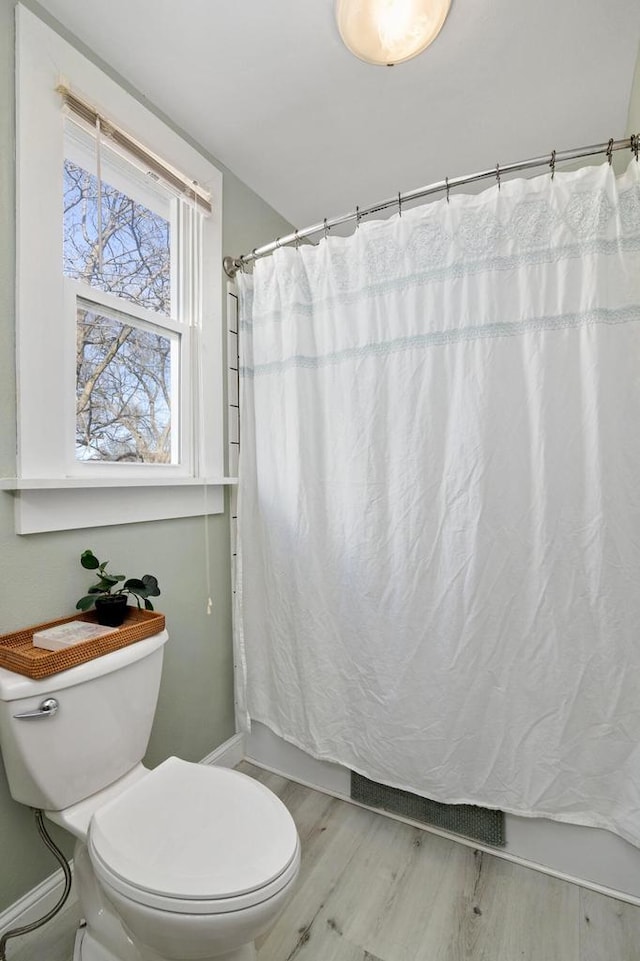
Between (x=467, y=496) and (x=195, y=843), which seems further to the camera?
(x=467, y=496)

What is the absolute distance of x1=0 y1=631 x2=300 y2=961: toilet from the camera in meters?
0.80

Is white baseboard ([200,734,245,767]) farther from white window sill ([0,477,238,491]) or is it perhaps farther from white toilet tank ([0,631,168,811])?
white window sill ([0,477,238,491])

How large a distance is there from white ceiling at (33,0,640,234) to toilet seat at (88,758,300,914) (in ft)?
6.43

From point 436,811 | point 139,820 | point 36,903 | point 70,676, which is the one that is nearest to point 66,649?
point 70,676

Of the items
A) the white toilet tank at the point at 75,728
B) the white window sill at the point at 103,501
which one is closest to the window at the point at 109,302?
the white window sill at the point at 103,501

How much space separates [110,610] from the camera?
124 cm

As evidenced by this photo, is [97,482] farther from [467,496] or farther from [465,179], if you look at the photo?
[465,179]

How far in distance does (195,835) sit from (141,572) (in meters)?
0.76

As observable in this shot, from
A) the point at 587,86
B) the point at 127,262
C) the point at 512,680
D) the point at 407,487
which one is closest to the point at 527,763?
the point at 512,680

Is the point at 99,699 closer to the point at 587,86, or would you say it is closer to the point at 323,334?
the point at 323,334

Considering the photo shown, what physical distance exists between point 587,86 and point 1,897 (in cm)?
281

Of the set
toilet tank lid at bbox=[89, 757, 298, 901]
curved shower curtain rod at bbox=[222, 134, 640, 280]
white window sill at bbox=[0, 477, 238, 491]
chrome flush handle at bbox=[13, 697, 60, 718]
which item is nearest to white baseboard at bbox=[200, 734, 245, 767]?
toilet tank lid at bbox=[89, 757, 298, 901]

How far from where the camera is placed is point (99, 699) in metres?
1.08

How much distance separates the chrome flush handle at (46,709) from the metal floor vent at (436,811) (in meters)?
1.07
